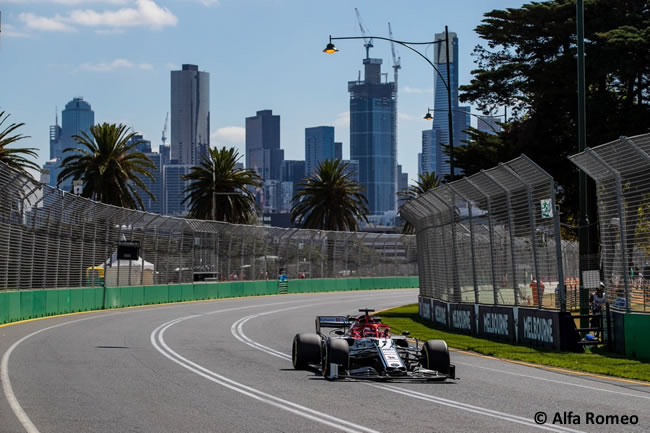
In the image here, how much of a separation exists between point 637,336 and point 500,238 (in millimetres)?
5595

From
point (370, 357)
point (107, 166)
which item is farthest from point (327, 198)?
point (370, 357)

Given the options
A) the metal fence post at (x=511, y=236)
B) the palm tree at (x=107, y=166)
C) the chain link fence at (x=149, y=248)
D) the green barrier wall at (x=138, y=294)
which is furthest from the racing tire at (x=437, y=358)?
the palm tree at (x=107, y=166)

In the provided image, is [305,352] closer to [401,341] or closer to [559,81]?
[401,341]

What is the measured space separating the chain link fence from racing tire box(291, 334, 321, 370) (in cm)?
1367

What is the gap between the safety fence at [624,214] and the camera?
1719cm

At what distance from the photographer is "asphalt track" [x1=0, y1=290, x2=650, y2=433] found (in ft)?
32.9

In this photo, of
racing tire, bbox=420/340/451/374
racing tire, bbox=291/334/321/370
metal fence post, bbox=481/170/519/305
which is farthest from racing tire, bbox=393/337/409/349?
metal fence post, bbox=481/170/519/305

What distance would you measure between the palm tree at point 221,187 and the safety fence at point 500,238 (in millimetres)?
37570

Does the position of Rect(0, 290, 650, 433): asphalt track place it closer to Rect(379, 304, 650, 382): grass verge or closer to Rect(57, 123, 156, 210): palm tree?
Rect(379, 304, 650, 382): grass verge

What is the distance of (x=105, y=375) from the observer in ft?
48.1

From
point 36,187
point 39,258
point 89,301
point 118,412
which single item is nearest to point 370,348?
point 118,412

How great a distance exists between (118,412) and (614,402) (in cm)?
574

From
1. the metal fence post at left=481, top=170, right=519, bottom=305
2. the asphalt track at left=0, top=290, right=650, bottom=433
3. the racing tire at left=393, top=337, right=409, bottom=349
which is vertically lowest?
the asphalt track at left=0, top=290, right=650, bottom=433

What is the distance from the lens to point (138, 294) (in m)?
42.6
